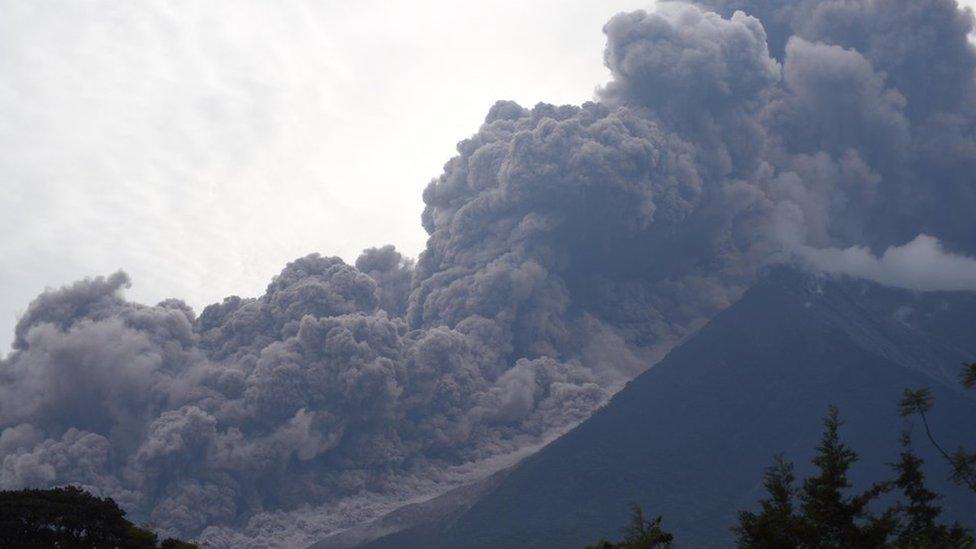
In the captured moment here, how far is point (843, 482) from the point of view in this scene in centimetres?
2320

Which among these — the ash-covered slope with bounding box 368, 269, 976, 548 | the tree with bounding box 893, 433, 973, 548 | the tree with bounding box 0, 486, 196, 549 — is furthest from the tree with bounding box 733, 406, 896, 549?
the ash-covered slope with bounding box 368, 269, 976, 548

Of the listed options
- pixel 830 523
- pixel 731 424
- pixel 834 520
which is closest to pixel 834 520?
pixel 834 520

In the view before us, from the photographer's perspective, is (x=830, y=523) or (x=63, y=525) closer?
(x=830, y=523)

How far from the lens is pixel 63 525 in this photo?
3475 cm

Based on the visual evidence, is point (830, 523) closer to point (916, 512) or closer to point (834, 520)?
point (834, 520)

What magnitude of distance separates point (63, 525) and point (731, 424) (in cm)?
7169

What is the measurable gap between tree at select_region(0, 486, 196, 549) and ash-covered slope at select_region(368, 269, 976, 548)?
→ 1856 inches

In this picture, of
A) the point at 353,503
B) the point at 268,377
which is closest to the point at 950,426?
→ the point at 353,503

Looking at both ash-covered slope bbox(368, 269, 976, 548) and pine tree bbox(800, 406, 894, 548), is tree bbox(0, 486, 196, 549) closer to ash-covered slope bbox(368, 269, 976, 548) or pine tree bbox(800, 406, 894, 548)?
pine tree bbox(800, 406, 894, 548)

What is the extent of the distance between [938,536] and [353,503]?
68.0 metres

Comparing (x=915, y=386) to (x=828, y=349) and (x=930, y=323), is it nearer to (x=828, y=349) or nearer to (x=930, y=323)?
(x=828, y=349)

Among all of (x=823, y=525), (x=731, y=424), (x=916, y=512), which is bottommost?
(x=823, y=525)

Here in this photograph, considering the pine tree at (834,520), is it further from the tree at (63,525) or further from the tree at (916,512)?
the tree at (63,525)

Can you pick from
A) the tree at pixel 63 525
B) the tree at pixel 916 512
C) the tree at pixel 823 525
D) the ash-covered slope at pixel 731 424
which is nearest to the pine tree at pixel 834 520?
the tree at pixel 823 525
